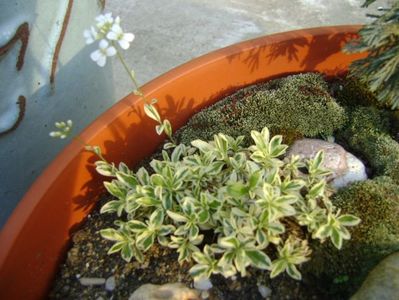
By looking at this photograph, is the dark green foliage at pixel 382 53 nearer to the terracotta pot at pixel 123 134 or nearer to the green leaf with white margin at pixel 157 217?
the terracotta pot at pixel 123 134

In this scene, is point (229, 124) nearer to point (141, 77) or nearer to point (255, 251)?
point (255, 251)

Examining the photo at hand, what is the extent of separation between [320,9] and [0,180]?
207 centimetres

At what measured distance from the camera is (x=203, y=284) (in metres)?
1.24

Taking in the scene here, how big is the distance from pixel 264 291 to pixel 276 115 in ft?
1.86

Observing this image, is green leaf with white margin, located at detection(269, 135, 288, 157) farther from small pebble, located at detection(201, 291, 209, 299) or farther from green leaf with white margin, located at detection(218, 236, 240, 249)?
small pebble, located at detection(201, 291, 209, 299)

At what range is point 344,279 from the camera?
3.88 ft

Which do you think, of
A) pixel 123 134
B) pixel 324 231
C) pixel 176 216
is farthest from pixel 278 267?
pixel 123 134

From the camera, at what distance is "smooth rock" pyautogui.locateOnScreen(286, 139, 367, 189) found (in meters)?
1.39

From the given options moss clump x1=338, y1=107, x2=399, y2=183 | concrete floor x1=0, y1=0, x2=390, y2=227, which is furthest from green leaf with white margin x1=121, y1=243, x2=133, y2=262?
concrete floor x1=0, y1=0, x2=390, y2=227

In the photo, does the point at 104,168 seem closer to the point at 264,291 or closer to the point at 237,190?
the point at 237,190

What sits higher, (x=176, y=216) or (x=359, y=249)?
(x=176, y=216)

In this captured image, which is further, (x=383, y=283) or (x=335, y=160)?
(x=335, y=160)

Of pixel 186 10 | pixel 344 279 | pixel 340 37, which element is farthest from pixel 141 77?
pixel 344 279

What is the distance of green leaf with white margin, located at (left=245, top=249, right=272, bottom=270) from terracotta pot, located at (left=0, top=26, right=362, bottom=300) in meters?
0.52
